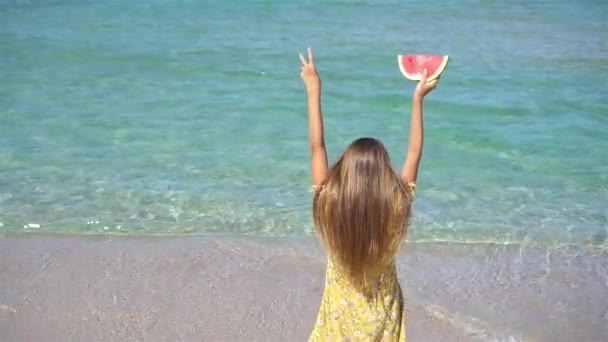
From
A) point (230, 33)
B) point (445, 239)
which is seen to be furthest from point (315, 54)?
point (445, 239)

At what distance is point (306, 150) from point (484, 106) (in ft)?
8.35

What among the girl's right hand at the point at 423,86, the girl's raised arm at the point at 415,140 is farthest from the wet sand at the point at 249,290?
the girl's right hand at the point at 423,86

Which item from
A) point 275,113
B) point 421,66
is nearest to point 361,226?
point 421,66

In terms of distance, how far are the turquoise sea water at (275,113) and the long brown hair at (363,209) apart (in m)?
2.93

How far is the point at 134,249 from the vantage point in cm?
523

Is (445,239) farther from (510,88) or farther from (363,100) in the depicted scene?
(510,88)

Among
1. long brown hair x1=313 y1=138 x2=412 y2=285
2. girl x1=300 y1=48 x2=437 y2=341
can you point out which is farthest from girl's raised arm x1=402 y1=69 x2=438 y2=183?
long brown hair x1=313 y1=138 x2=412 y2=285

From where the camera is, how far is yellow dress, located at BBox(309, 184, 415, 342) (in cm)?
287

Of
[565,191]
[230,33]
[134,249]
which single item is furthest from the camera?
[230,33]

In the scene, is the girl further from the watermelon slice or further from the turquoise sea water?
the turquoise sea water

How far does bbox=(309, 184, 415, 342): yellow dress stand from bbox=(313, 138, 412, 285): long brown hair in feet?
0.35

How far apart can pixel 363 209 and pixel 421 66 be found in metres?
0.78

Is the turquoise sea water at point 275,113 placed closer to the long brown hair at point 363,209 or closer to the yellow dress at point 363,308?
the yellow dress at point 363,308

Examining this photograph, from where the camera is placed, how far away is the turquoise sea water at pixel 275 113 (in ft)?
20.1
